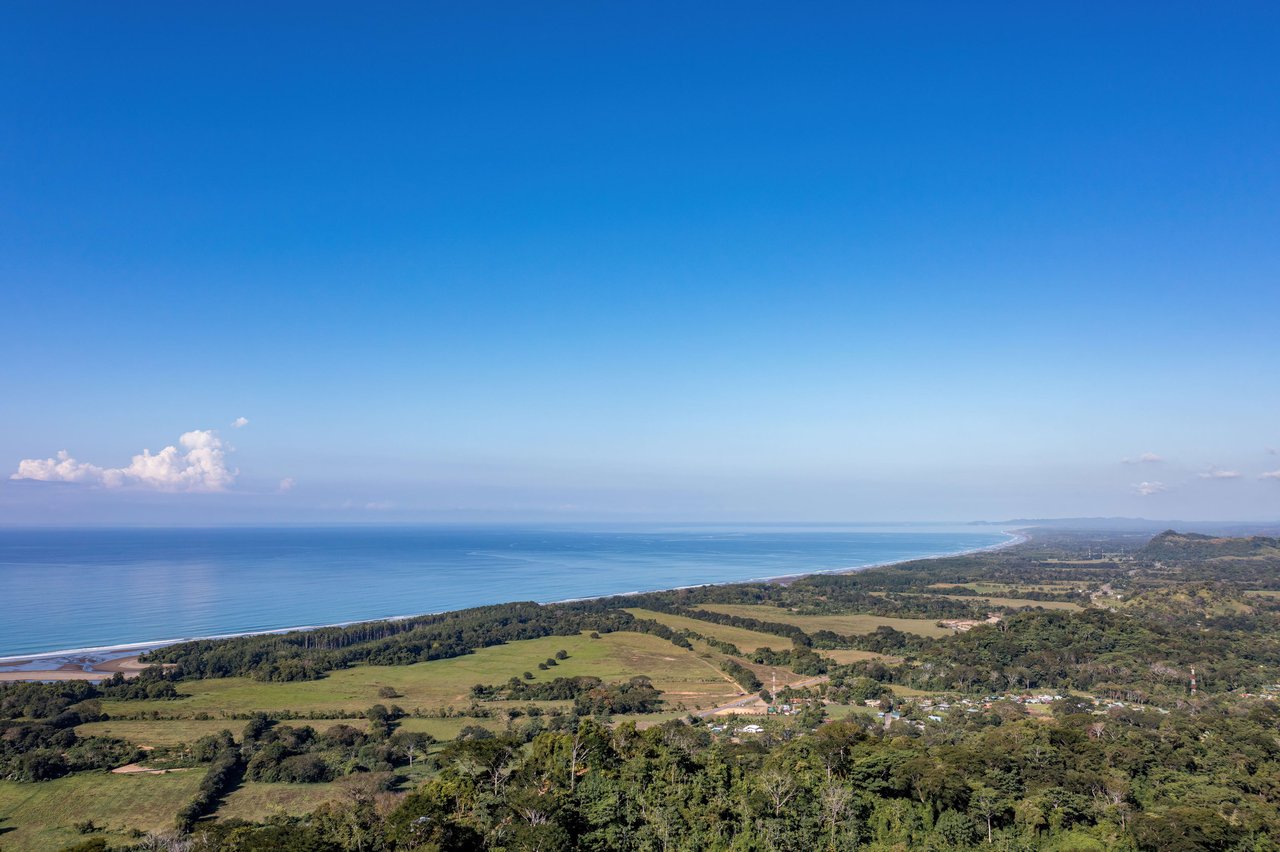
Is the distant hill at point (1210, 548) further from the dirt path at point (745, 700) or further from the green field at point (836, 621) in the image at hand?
the dirt path at point (745, 700)

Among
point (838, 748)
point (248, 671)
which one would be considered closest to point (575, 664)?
point (248, 671)

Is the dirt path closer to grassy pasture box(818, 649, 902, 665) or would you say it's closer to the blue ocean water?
grassy pasture box(818, 649, 902, 665)

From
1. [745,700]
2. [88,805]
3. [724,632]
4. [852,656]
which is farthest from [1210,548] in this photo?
[88,805]

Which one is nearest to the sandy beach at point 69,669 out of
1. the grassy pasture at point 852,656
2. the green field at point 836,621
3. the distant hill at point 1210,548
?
the grassy pasture at point 852,656

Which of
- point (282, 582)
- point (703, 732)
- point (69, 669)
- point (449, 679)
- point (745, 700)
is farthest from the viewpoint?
point (282, 582)

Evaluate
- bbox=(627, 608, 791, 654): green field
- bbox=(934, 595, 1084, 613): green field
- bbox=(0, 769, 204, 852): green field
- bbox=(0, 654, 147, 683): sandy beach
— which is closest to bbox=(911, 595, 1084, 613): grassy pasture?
bbox=(934, 595, 1084, 613): green field

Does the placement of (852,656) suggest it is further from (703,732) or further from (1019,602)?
(1019,602)
